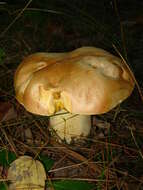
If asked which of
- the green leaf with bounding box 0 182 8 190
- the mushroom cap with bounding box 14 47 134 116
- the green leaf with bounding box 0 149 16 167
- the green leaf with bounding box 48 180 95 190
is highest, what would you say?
the mushroom cap with bounding box 14 47 134 116

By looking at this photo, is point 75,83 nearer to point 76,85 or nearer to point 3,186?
point 76,85

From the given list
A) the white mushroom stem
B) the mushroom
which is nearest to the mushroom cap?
the mushroom

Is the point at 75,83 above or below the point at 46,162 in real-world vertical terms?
above

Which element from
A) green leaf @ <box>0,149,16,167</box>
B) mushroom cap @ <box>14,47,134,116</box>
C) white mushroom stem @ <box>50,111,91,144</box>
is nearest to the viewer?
mushroom cap @ <box>14,47,134,116</box>

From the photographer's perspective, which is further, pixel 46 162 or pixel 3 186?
pixel 46 162

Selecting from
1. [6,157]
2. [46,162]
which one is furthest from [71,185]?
[6,157]

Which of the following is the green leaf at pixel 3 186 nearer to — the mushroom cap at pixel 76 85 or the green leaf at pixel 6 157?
the green leaf at pixel 6 157

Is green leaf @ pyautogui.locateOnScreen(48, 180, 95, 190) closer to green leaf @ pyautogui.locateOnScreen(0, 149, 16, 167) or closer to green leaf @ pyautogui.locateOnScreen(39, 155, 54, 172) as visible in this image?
green leaf @ pyautogui.locateOnScreen(39, 155, 54, 172)

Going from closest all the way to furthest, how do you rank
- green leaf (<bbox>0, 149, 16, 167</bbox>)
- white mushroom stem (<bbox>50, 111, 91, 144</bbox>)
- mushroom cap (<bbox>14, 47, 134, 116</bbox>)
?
mushroom cap (<bbox>14, 47, 134, 116</bbox>) < green leaf (<bbox>0, 149, 16, 167</bbox>) < white mushroom stem (<bbox>50, 111, 91, 144</bbox>)
